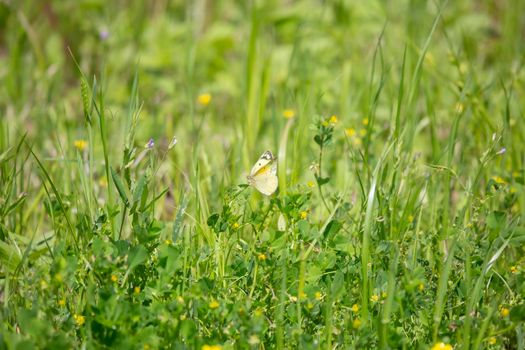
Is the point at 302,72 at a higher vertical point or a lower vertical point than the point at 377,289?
higher

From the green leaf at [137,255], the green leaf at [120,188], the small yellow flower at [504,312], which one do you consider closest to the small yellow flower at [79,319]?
the green leaf at [137,255]

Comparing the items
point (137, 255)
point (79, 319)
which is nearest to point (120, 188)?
point (137, 255)

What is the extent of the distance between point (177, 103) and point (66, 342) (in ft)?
8.57

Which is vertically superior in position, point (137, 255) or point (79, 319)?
point (137, 255)

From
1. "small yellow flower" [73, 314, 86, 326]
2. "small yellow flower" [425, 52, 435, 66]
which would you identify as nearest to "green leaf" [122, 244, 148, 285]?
"small yellow flower" [73, 314, 86, 326]

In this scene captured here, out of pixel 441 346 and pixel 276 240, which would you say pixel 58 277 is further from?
pixel 441 346

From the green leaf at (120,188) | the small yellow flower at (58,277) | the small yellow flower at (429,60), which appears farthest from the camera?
the small yellow flower at (429,60)

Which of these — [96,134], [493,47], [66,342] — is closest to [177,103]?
[96,134]

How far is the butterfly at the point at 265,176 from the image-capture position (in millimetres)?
2334

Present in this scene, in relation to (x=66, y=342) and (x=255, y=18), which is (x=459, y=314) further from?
(x=255, y=18)

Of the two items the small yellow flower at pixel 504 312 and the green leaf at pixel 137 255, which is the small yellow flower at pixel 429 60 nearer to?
the small yellow flower at pixel 504 312

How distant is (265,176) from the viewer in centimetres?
236

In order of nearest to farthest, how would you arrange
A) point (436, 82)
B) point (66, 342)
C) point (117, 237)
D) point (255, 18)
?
point (66, 342) < point (117, 237) < point (255, 18) < point (436, 82)

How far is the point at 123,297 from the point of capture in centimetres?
196
